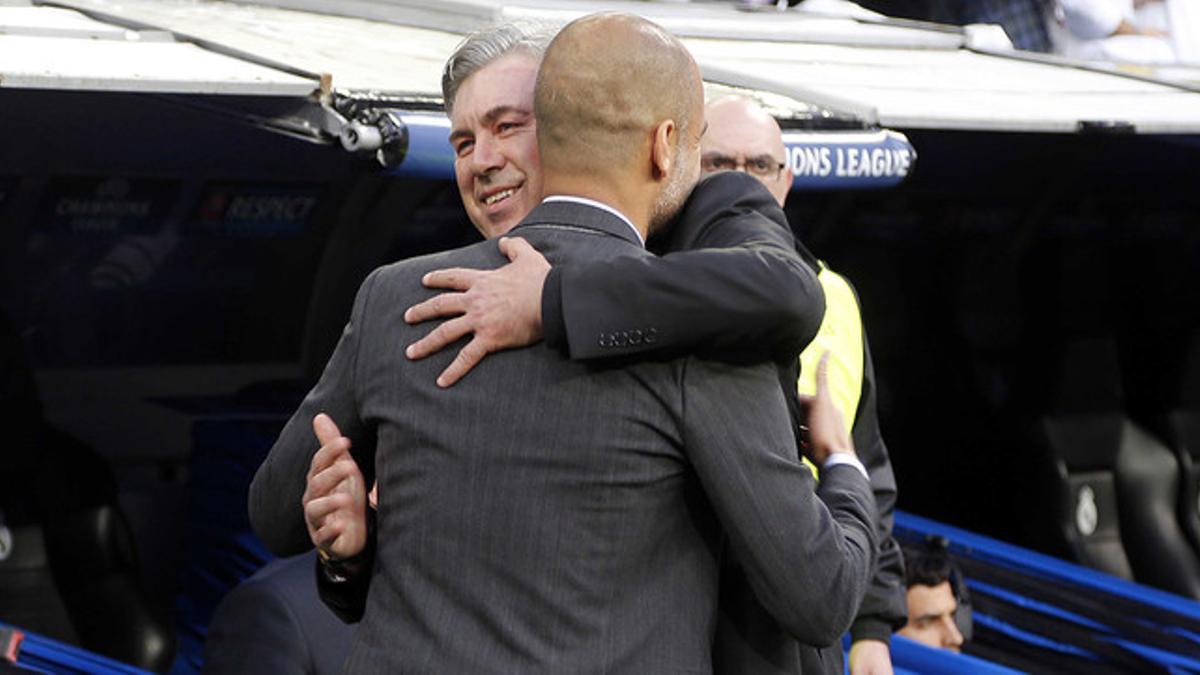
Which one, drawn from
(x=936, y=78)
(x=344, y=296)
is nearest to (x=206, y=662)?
(x=344, y=296)

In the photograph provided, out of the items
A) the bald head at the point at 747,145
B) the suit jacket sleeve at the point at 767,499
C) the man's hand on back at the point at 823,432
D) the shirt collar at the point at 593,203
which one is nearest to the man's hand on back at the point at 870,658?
the bald head at the point at 747,145

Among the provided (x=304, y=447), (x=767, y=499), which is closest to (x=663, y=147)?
(x=767, y=499)

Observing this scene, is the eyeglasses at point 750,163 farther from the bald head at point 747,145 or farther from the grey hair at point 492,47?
the grey hair at point 492,47

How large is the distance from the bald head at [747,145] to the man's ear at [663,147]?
4.02 feet

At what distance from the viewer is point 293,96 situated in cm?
379

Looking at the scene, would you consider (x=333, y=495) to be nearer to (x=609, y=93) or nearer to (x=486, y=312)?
(x=486, y=312)

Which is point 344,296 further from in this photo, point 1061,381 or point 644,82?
point 644,82

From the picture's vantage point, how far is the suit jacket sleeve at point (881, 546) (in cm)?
334

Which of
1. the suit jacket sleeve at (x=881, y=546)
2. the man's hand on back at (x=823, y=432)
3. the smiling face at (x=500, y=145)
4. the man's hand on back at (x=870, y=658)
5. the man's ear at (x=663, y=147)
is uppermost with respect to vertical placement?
the man's ear at (x=663, y=147)

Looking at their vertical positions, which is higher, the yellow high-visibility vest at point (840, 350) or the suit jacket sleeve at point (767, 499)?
the suit jacket sleeve at point (767, 499)

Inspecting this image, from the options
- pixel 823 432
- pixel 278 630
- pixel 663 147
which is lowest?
pixel 278 630

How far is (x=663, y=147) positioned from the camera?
212cm

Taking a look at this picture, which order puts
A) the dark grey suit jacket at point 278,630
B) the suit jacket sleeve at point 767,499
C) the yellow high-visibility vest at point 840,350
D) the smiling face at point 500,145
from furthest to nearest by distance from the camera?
the dark grey suit jacket at point 278,630
the yellow high-visibility vest at point 840,350
the smiling face at point 500,145
the suit jacket sleeve at point 767,499

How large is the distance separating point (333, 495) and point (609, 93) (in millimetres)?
477
